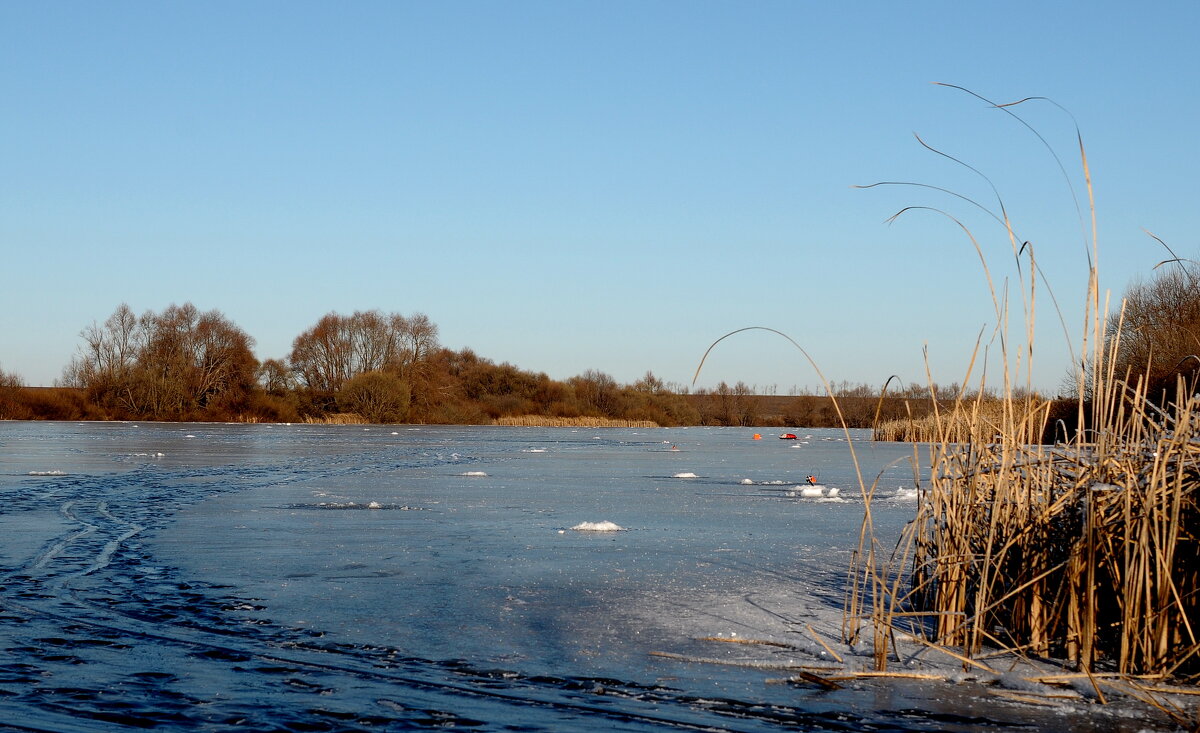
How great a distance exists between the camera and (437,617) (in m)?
5.33

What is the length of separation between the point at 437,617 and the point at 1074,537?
10.1 feet

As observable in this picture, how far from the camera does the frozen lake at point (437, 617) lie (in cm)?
373

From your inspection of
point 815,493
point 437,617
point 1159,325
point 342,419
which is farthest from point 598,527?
point 342,419

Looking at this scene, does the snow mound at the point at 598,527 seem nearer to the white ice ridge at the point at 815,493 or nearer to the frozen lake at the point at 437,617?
the frozen lake at the point at 437,617

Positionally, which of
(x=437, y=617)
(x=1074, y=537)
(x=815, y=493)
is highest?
(x=1074, y=537)

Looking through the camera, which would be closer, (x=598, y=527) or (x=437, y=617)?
(x=437, y=617)

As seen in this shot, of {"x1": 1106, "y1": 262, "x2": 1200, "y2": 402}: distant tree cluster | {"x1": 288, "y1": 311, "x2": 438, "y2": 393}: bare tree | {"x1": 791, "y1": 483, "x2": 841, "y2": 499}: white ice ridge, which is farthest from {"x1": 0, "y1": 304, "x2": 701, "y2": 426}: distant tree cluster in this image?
{"x1": 791, "y1": 483, "x2": 841, "y2": 499}: white ice ridge

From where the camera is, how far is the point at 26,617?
203 inches

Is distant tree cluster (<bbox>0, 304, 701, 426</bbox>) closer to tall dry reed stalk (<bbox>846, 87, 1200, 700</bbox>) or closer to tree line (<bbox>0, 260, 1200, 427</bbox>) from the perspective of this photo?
tree line (<bbox>0, 260, 1200, 427</bbox>)

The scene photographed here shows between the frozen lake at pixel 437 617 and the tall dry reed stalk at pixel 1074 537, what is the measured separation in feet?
1.43

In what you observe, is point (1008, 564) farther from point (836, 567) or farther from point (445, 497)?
point (445, 497)

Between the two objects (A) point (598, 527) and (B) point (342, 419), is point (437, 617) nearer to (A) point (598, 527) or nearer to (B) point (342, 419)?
(A) point (598, 527)

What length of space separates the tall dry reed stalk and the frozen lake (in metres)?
0.43

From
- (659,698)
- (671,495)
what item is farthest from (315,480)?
(659,698)
